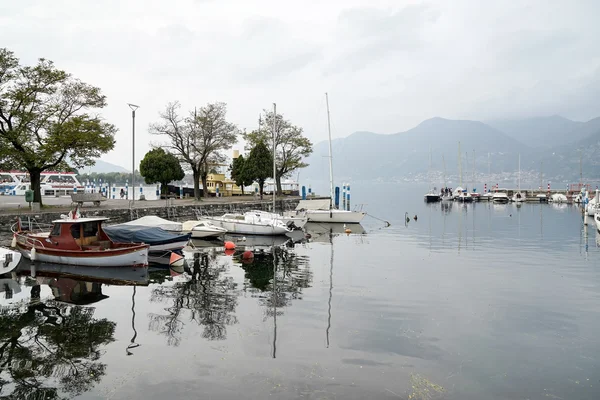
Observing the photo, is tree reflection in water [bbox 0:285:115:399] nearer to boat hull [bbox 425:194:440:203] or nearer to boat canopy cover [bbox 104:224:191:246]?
boat canopy cover [bbox 104:224:191:246]

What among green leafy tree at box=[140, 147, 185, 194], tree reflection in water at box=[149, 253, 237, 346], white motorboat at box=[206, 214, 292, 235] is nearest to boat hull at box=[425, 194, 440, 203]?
green leafy tree at box=[140, 147, 185, 194]

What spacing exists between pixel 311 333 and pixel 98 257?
583 inches

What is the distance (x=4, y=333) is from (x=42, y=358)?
9.73 ft

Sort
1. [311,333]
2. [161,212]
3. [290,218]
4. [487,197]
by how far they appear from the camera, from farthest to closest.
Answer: [487,197]
[161,212]
[290,218]
[311,333]

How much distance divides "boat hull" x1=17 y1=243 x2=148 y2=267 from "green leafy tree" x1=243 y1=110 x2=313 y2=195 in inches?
1916

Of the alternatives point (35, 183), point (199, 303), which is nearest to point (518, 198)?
point (35, 183)

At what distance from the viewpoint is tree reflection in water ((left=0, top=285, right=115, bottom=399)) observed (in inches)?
407

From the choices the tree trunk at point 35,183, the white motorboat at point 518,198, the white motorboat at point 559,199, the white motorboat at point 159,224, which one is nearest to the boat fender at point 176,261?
the white motorboat at point 159,224

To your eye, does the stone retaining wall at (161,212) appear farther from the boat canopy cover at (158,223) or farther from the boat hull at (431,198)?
the boat hull at (431,198)

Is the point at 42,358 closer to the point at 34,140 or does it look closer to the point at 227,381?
the point at 227,381

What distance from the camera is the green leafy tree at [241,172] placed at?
69188 mm

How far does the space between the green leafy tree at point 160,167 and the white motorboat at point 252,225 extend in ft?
89.0

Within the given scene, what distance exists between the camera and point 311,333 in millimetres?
14219

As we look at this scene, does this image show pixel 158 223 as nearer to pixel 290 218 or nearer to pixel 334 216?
pixel 290 218
